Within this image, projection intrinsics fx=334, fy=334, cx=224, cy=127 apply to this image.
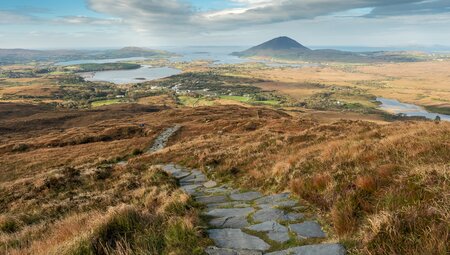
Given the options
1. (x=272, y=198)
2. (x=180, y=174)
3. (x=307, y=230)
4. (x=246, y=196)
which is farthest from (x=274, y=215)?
(x=180, y=174)

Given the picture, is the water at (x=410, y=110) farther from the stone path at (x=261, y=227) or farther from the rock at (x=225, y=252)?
the rock at (x=225, y=252)

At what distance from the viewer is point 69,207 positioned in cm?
1333

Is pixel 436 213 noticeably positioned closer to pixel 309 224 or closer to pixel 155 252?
pixel 309 224

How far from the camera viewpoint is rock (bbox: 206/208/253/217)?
8430 mm

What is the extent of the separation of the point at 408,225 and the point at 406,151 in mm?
6756

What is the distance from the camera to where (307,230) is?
665 centimetres

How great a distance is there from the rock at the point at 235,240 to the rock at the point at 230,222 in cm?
32

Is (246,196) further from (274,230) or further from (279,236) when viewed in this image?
(279,236)

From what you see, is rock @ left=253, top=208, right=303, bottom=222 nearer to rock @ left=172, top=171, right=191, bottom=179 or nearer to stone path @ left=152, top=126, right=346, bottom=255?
stone path @ left=152, top=126, right=346, bottom=255

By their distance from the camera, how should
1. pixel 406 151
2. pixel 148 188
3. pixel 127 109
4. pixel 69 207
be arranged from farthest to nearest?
pixel 127 109
pixel 148 188
pixel 69 207
pixel 406 151

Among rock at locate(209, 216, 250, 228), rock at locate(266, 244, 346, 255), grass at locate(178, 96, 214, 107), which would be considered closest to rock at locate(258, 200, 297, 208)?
rock at locate(209, 216, 250, 228)

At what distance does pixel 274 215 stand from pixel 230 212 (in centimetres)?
137

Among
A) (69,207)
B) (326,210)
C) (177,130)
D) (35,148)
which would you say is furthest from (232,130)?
(326,210)

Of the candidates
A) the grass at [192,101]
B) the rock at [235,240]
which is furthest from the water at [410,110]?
the rock at [235,240]
